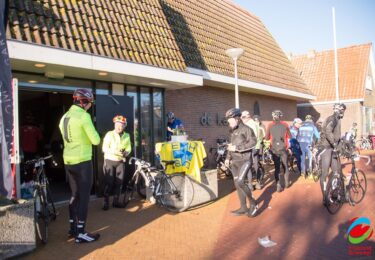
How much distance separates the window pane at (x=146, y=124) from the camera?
9703 millimetres

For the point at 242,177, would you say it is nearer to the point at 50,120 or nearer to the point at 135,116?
the point at 135,116

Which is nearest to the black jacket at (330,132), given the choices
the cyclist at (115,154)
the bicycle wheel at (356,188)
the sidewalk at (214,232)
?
the bicycle wheel at (356,188)

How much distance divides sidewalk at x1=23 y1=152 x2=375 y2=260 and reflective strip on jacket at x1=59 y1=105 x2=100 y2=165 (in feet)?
4.35

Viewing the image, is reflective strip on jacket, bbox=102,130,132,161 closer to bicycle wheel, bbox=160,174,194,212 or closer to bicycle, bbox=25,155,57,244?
bicycle wheel, bbox=160,174,194,212

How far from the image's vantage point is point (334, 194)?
21.2 feet

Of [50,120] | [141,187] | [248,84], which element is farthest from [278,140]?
[50,120]

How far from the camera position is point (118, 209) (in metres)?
7.23

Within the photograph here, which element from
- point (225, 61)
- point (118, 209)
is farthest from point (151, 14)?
point (118, 209)

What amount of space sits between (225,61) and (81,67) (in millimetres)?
7416

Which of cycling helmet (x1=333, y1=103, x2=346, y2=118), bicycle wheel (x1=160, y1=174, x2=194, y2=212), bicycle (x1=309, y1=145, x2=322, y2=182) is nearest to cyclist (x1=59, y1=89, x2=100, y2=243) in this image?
bicycle wheel (x1=160, y1=174, x2=194, y2=212)

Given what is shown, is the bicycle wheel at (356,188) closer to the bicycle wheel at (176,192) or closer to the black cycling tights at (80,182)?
the bicycle wheel at (176,192)

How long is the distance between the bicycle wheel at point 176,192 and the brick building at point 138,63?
7.55 feet

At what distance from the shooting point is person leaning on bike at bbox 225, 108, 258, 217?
20.4ft

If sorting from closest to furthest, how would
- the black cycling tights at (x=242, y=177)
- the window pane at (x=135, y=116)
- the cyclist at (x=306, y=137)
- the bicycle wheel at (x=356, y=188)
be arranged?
the black cycling tights at (x=242, y=177)
the bicycle wheel at (x=356, y=188)
the window pane at (x=135, y=116)
the cyclist at (x=306, y=137)
